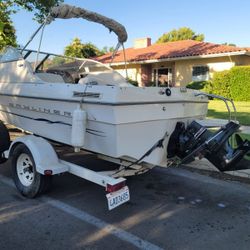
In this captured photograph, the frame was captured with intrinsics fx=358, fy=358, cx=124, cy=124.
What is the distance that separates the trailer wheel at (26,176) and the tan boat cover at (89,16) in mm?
2284

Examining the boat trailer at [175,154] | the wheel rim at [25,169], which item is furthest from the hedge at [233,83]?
the wheel rim at [25,169]

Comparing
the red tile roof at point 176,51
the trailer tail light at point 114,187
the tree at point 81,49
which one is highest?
the tree at point 81,49

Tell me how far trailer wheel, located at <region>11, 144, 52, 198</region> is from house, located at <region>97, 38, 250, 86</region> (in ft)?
49.1

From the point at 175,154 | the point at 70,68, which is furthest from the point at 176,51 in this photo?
the point at 175,154

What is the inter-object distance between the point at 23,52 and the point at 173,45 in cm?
2336

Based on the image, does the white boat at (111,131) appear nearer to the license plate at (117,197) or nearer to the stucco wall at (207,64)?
the license plate at (117,197)

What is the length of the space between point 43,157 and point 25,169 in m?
0.66

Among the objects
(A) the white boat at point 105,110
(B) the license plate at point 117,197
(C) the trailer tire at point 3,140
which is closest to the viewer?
(B) the license plate at point 117,197

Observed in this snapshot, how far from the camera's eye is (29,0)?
13039 millimetres

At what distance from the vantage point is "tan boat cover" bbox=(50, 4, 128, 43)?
19.4ft

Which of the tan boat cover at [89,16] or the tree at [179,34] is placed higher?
the tree at [179,34]

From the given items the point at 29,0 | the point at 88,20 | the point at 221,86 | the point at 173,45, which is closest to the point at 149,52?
the point at 173,45

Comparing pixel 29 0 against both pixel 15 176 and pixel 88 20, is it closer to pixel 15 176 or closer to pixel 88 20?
pixel 88 20

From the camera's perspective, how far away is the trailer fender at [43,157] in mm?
4895
